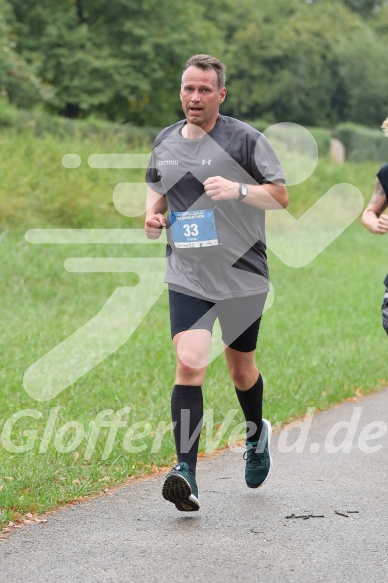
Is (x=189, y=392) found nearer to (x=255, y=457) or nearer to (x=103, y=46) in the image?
(x=255, y=457)

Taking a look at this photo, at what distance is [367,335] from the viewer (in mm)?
12297

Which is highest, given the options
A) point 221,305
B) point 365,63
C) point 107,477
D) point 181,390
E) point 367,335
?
point 221,305

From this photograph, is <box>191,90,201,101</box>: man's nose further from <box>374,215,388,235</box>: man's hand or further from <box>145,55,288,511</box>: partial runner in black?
<box>374,215,388,235</box>: man's hand

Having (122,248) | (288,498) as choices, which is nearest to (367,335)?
(122,248)

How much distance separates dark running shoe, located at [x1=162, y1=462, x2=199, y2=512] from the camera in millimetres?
4969

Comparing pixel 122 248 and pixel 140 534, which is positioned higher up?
pixel 140 534

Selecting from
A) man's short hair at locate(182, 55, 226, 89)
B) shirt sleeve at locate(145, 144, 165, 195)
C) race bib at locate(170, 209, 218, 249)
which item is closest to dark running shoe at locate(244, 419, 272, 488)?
race bib at locate(170, 209, 218, 249)

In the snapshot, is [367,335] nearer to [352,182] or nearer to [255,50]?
[352,182]

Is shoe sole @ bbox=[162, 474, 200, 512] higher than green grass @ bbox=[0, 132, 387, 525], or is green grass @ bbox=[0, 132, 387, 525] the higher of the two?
shoe sole @ bbox=[162, 474, 200, 512]

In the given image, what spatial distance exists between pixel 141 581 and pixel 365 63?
55766 millimetres

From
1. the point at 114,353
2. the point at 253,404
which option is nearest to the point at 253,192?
the point at 253,404

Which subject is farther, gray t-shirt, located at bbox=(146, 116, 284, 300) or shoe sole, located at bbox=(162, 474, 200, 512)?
gray t-shirt, located at bbox=(146, 116, 284, 300)

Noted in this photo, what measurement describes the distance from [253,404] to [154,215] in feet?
3.86

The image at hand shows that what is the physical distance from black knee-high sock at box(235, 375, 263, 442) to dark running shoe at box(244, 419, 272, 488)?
4cm
